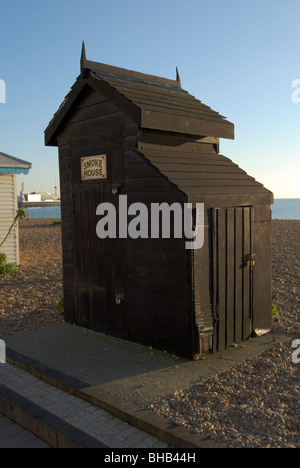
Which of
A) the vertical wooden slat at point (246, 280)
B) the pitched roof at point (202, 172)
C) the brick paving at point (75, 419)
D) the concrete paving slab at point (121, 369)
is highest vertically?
the pitched roof at point (202, 172)

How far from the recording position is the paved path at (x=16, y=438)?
4.10 metres

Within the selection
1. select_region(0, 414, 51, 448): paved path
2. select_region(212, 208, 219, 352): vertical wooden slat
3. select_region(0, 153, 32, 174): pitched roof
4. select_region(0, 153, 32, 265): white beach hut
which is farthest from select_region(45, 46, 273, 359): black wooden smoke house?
select_region(0, 153, 32, 265): white beach hut

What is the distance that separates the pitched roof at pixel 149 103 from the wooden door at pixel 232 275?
153cm

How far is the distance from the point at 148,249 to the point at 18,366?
2385mm

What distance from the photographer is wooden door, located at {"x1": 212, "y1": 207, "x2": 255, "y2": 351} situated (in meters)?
5.89

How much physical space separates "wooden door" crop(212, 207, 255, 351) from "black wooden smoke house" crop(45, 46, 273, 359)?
0.05ft

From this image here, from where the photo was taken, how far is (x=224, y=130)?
714cm

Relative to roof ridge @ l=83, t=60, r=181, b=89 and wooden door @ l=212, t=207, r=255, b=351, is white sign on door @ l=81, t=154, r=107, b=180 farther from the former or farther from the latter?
wooden door @ l=212, t=207, r=255, b=351

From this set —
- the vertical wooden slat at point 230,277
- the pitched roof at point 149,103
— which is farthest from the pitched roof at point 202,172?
the vertical wooden slat at point 230,277

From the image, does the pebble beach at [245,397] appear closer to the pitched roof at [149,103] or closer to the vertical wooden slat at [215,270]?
the vertical wooden slat at [215,270]

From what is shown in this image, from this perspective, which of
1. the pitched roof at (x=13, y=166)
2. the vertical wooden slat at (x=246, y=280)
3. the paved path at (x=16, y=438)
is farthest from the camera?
the pitched roof at (x=13, y=166)

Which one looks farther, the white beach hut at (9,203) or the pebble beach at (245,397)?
the white beach hut at (9,203)

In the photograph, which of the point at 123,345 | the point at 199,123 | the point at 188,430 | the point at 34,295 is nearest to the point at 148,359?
the point at 123,345
